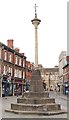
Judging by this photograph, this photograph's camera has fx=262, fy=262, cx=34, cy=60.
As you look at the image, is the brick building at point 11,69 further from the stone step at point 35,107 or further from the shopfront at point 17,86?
the stone step at point 35,107

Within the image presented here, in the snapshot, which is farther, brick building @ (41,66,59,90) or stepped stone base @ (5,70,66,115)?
brick building @ (41,66,59,90)

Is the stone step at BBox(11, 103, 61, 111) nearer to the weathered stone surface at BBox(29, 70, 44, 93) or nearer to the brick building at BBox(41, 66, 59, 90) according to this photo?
the weathered stone surface at BBox(29, 70, 44, 93)

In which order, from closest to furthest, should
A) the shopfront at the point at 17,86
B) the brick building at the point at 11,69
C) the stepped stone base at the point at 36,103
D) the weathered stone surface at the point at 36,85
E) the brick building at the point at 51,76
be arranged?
the stepped stone base at the point at 36,103, the weathered stone surface at the point at 36,85, the brick building at the point at 11,69, the shopfront at the point at 17,86, the brick building at the point at 51,76

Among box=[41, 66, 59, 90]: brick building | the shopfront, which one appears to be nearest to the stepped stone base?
the shopfront

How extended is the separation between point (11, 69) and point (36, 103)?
116 ft

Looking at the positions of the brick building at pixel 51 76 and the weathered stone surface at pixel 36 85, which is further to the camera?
the brick building at pixel 51 76

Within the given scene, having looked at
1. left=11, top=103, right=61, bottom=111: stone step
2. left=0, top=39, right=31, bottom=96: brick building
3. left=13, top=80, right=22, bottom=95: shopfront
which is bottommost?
left=11, top=103, right=61, bottom=111: stone step

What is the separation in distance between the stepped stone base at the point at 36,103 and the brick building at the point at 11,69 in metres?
26.8

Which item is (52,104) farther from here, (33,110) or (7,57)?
(7,57)

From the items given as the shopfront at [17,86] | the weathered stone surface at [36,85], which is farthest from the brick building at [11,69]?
the weathered stone surface at [36,85]

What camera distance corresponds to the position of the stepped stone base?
19156mm

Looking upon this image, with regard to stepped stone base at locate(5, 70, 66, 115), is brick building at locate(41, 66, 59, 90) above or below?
above

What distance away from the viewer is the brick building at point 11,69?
4976 cm

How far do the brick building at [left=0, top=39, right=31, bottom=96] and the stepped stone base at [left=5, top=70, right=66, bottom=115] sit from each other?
2681 centimetres
